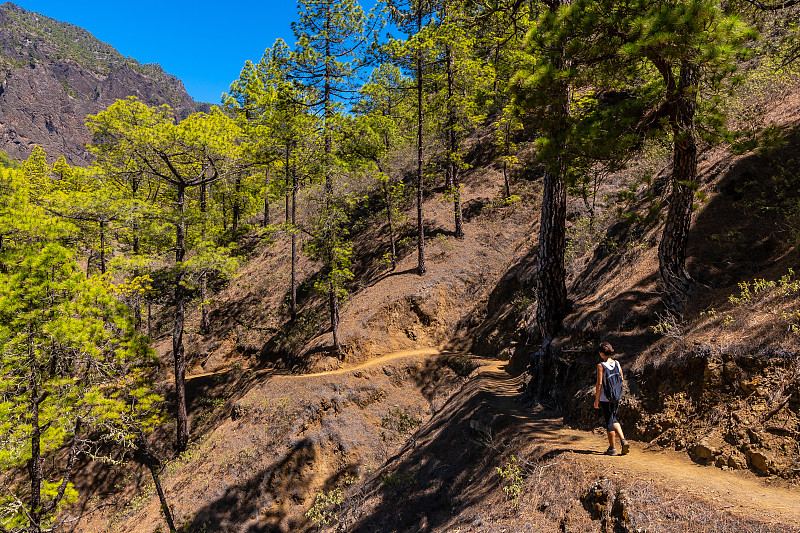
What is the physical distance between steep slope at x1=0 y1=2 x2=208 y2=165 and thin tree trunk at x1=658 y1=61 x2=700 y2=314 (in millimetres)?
163904

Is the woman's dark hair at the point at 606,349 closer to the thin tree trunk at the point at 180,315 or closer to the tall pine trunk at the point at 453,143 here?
the thin tree trunk at the point at 180,315

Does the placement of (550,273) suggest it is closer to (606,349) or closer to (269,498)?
(606,349)

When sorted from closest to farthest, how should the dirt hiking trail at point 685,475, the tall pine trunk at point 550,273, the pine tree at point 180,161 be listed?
the dirt hiking trail at point 685,475 < the tall pine trunk at point 550,273 < the pine tree at point 180,161

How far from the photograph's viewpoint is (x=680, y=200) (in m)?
7.26

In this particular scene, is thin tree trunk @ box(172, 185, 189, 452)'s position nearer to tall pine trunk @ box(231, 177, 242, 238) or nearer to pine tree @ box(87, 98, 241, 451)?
pine tree @ box(87, 98, 241, 451)

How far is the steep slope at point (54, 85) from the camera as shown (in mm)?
118188

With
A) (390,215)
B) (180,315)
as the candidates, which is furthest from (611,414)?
(390,215)

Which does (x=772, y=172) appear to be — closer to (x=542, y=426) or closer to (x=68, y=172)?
(x=542, y=426)

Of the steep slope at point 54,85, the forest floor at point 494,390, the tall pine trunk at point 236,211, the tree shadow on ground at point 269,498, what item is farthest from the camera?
the steep slope at point 54,85

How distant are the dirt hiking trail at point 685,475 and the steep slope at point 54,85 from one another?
16380cm

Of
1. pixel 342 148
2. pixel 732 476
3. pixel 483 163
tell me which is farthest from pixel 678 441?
pixel 483 163

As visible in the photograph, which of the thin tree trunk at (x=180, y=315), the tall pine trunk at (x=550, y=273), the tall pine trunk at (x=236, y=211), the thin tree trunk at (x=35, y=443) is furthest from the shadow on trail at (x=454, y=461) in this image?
the tall pine trunk at (x=236, y=211)

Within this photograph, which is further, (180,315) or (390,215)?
(390,215)

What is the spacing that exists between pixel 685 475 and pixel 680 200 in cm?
531
